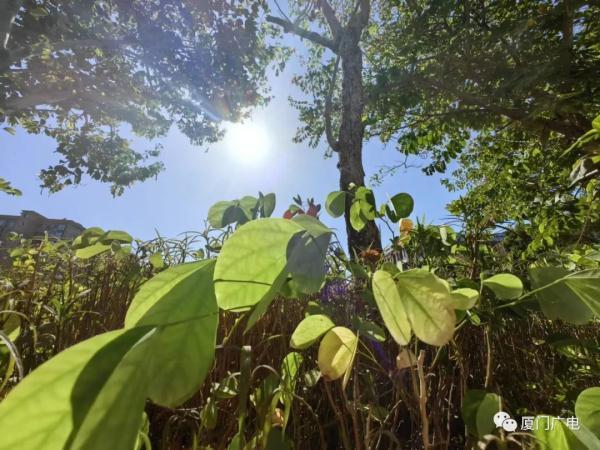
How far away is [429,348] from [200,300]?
0.57 m

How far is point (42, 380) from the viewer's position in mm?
115

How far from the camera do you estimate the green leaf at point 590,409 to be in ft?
0.79

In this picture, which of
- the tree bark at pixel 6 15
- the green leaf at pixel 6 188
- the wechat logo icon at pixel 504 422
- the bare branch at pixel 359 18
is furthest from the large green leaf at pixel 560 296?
the bare branch at pixel 359 18

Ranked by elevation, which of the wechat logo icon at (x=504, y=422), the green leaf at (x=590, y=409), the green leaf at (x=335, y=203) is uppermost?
the green leaf at (x=335, y=203)

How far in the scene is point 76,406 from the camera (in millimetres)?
112

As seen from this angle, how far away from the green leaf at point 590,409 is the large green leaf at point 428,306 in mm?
154

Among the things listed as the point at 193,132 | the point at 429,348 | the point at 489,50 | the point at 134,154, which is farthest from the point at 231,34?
the point at 429,348

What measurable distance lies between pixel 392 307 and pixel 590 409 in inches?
7.3

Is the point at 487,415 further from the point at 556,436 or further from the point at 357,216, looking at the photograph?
the point at 357,216

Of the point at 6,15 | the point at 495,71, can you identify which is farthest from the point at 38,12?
the point at 495,71

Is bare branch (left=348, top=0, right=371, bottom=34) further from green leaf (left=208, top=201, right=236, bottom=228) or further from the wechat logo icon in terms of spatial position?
the wechat logo icon

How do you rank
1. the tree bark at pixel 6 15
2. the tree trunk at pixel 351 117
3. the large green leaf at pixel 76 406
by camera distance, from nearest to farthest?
1. the large green leaf at pixel 76 406
2. the tree bark at pixel 6 15
3. the tree trunk at pixel 351 117

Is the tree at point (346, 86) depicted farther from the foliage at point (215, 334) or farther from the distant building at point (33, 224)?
the distant building at point (33, 224)

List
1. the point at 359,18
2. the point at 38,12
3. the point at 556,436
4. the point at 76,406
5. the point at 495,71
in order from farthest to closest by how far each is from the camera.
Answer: the point at 359,18 < the point at 495,71 < the point at 38,12 < the point at 556,436 < the point at 76,406
